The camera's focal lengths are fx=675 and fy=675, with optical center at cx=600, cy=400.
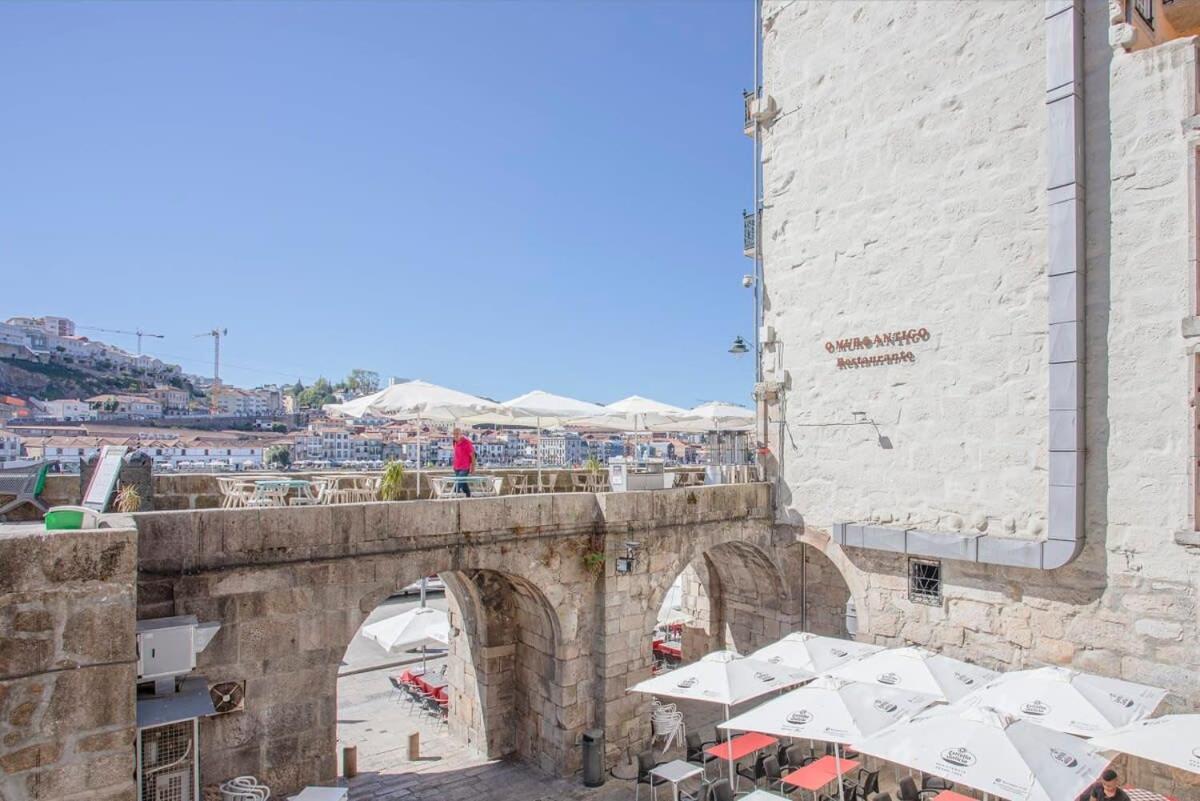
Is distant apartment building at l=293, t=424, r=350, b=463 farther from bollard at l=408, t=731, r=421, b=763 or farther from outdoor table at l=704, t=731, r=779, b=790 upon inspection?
outdoor table at l=704, t=731, r=779, b=790

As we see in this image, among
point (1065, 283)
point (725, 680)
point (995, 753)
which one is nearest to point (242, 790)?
point (725, 680)

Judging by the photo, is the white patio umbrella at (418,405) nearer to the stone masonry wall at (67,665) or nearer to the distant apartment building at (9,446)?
the stone masonry wall at (67,665)

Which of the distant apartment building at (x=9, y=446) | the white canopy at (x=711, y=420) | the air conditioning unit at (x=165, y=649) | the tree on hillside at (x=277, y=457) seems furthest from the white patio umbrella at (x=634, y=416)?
the tree on hillside at (x=277, y=457)

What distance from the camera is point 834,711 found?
24.6 ft

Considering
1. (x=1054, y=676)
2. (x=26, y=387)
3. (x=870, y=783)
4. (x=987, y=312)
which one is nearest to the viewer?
(x=1054, y=676)

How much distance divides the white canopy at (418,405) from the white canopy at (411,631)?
4541 millimetres

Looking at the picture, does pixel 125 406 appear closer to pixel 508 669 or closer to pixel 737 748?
pixel 508 669

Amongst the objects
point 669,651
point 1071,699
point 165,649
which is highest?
point 165,649

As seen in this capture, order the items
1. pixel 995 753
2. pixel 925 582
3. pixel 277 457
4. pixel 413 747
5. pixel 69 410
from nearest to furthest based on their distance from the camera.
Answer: pixel 995 753, pixel 925 582, pixel 413 747, pixel 277 457, pixel 69 410

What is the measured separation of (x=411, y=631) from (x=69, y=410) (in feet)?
184

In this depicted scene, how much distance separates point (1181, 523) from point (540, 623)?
8556mm

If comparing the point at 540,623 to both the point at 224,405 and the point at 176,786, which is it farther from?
the point at 224,405

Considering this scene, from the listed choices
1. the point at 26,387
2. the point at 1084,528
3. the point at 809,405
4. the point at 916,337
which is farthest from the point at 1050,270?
the point at 26,387

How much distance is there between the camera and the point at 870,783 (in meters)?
8.77
